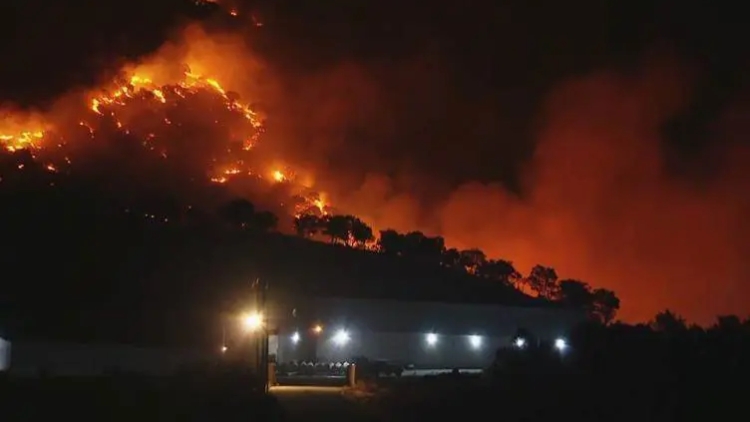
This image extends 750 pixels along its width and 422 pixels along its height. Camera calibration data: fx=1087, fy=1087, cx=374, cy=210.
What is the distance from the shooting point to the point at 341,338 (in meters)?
71.6

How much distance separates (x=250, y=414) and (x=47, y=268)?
39542 millimetres

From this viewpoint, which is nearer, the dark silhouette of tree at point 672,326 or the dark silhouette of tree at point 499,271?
the dark silhouette of tree at point 672,326

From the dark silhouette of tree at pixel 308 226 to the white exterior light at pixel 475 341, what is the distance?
3059cm

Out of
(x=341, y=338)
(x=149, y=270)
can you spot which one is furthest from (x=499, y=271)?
(x=149, y=270)

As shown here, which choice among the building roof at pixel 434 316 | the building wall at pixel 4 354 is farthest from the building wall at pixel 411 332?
the building wall at pixel 4 354

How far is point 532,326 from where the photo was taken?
8438 centimetres

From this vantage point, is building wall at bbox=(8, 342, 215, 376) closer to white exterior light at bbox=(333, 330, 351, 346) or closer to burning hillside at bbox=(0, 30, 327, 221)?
white exterior light at bbox=(333, 330, 351, 346)

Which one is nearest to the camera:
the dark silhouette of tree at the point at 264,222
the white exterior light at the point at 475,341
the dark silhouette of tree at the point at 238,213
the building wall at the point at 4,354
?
the building wall at the point at 4,354

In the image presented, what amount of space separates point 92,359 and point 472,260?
54763 mm

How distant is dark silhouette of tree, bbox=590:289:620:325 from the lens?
93.8 meters

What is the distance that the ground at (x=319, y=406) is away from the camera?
3469cm

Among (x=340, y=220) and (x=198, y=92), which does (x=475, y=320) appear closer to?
(x=340, y=220)

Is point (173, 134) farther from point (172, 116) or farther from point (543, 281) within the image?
point (543, 281)

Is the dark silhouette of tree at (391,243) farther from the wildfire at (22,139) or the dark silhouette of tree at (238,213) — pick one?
the wildfire at (22,139)
